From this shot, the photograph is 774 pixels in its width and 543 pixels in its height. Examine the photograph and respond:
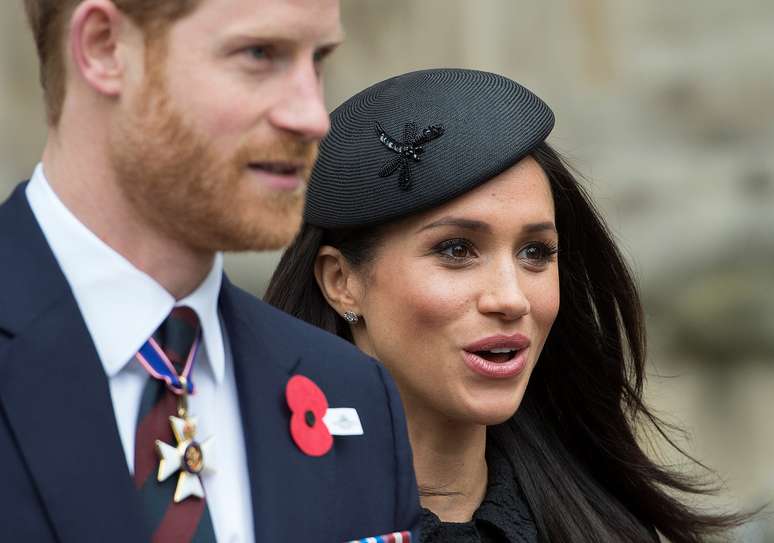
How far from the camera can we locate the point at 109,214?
255 centimetres

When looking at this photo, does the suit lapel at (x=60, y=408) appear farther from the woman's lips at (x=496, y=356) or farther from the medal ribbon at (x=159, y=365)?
the woman's lips at (x=496, y=356)

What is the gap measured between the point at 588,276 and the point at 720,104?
543cm

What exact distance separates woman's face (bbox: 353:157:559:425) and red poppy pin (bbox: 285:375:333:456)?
106 centimetres

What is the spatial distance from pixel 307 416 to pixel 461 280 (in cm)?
113

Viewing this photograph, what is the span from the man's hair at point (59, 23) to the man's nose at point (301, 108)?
168mm

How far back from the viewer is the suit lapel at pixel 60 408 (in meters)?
2.43

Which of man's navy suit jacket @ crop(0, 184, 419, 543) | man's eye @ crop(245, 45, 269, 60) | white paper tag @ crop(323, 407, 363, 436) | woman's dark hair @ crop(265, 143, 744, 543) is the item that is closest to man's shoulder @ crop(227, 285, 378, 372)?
man's navy suit jacket @ crop(0, 184, 419, 543)

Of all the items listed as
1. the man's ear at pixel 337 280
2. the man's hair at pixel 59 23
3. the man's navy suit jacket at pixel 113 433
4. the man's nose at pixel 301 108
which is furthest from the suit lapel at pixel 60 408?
the man's ear at pixel 337 280

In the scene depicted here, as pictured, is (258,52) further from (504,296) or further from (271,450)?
(504,296)

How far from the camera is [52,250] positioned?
2561 millimetres

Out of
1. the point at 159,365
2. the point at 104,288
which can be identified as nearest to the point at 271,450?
the point at 159,365

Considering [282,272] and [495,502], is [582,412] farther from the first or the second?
[282,272]

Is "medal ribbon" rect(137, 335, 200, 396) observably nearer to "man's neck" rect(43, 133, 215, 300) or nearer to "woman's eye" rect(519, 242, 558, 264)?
"man's neck" rect(43, 133, 215, 300)

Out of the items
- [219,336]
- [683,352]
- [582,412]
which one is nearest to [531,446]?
[582,412]
